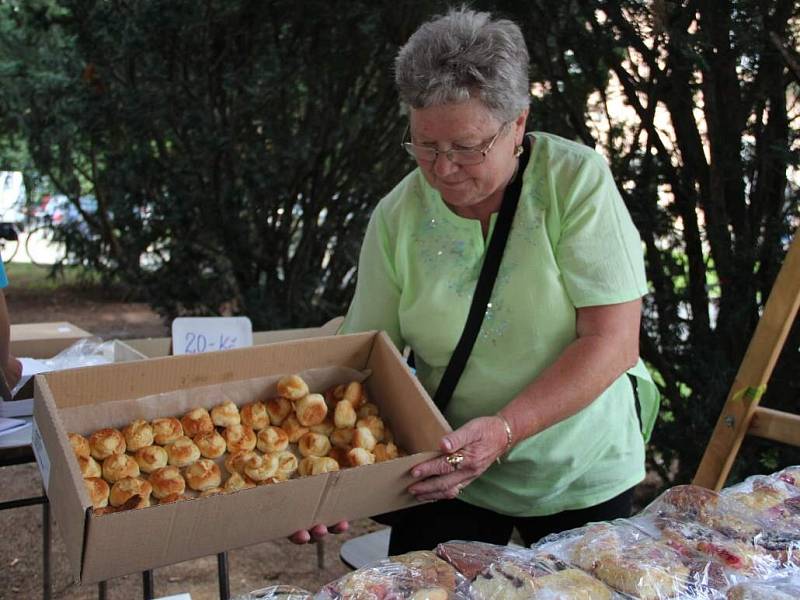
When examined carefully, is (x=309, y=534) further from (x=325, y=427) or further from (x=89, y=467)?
(x=89, y=467)

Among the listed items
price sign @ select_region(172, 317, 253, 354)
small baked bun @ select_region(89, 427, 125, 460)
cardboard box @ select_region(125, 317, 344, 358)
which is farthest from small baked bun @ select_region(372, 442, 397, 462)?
cardboard box @ select_region(125, 317, 344, 358)

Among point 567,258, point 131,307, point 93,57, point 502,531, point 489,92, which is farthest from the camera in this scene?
point 131,307

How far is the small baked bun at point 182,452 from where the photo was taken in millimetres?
1485

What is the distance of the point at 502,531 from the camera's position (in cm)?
177

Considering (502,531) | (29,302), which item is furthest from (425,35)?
(29,302)

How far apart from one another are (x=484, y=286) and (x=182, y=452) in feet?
2.12

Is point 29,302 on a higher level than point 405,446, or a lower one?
lower

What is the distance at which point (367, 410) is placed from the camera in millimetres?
1671

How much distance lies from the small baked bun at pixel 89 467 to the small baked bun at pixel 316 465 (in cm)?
35

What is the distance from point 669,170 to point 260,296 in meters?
2.86

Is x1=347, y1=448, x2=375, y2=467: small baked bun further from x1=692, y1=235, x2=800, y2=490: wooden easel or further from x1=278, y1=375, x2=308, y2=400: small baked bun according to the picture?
x1=692, y1=235, x2=800, y2=490: wooden easel

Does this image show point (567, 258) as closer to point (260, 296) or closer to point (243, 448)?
point (243, 448)

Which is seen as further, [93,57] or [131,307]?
[131,307]

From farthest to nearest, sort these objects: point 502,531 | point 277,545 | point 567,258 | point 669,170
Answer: point 277,545
point 669,170
point 502,531
point 567,258
